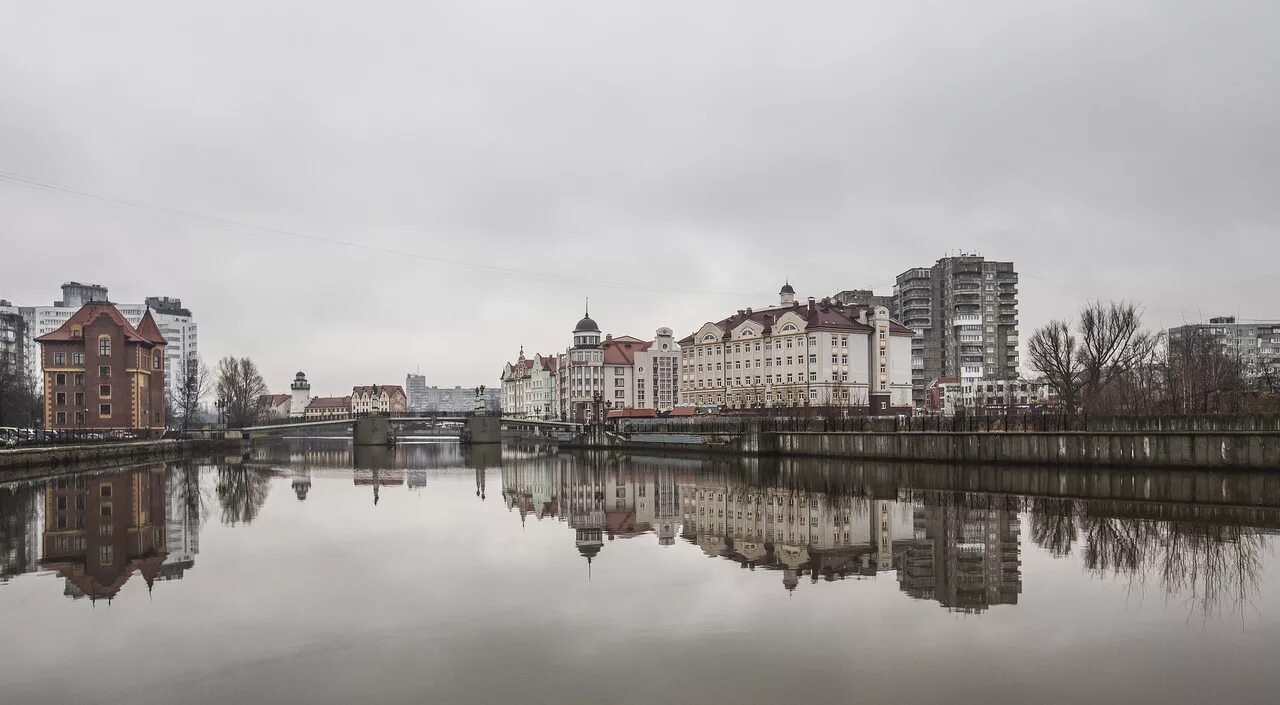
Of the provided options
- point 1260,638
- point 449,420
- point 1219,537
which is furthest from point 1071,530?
point 449,420

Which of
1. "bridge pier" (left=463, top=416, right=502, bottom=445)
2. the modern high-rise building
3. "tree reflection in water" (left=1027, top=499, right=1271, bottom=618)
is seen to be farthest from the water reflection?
the modern high-rise building

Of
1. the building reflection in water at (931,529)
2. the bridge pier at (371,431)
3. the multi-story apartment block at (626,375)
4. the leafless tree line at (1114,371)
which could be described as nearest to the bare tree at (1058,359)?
the leafless tree line at (1114,371)

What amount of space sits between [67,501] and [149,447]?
47643 mm

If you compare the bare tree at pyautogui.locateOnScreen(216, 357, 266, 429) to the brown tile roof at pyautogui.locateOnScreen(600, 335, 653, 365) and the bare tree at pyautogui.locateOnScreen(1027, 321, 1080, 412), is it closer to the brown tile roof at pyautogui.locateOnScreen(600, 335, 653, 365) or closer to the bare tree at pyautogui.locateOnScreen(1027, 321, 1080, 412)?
the brown tile roof at pyautogui.locateOnScreen(600, 335, 653, 365)

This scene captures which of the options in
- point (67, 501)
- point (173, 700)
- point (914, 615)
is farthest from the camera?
point (67, 501)

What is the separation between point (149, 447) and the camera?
3100 inches

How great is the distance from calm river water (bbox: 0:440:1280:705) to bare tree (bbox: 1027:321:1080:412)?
108ft

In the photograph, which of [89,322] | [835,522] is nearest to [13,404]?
[89,322]

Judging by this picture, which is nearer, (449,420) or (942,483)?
(942,483)

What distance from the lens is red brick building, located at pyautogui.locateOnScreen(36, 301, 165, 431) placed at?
81.9m

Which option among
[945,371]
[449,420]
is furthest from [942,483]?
[945,371]

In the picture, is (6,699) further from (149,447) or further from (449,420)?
(449,420)

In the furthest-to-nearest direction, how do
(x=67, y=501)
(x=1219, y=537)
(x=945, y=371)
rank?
(x=945, y=371)
(x=67, y=501)
(x=1219, y=537)

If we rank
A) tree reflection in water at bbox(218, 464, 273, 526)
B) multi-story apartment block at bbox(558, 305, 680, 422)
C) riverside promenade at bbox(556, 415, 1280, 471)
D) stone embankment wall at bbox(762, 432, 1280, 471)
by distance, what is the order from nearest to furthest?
tree reflection in water at bbox(218, 464, 273, 526), stone embankment wall at bbox(762, 432, 1280, 471), riverside promenade at bbox(556, 415, 1280, 471), multi-story apartment block at bbox(558, 305, 680, 422)
